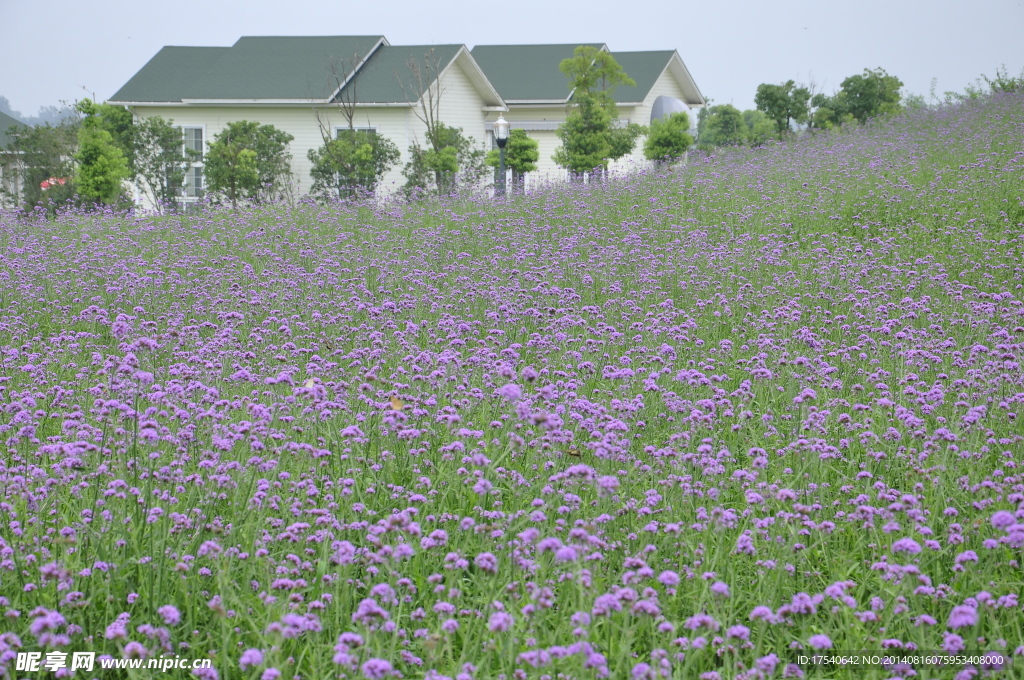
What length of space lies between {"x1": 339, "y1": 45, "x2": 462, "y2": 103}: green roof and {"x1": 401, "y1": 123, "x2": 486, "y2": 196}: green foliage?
2.42 meters

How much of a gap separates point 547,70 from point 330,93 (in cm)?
1250

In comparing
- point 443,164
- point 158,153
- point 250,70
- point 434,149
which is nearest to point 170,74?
point 250,70

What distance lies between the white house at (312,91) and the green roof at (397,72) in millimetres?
39

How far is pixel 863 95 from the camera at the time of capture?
33.8 metres

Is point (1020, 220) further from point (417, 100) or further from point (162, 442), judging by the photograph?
point (417, 100)

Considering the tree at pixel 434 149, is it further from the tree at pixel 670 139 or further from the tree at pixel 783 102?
the tree at pixel 783 102

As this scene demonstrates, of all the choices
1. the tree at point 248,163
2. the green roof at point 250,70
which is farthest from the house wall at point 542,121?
the tree at point 248,163

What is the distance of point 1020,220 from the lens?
446 inches

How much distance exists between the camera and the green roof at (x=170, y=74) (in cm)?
3250

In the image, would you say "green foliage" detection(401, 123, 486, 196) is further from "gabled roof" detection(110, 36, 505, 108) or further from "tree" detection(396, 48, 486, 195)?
"gabled roof" detection(110, 36, 505, 108)

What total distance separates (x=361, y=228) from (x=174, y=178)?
688 inches

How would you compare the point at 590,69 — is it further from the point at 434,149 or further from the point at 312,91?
the point at 312,91

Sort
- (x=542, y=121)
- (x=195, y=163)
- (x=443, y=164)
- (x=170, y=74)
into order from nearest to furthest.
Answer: (x=443, y=164) < (x=195, y=163) < (x=170, y=74) < (x=542, y=121)

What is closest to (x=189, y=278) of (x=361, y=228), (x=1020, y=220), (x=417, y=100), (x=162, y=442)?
(x=361, y=228)
